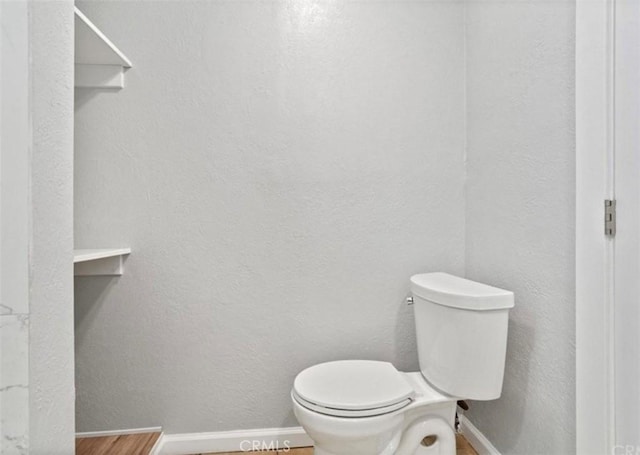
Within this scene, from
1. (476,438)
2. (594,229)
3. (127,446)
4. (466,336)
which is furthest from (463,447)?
(127,446)

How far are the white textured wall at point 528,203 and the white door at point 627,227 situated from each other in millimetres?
114

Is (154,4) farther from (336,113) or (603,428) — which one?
(603,428)

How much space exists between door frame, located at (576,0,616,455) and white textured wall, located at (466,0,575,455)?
1.5 inches

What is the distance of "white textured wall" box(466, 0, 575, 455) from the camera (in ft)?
3.58

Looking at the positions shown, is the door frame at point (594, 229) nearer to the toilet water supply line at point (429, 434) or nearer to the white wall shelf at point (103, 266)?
the toilet water supply line at point (429, 434)

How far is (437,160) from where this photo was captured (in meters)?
1.65

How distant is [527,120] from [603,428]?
93 centimetres

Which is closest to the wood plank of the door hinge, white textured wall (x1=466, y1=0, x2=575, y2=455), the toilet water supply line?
white textured wall (x1=466, y1=0, x2=575, y2=455)

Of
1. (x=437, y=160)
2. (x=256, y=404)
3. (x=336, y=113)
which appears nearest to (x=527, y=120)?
(x=437, y=160)

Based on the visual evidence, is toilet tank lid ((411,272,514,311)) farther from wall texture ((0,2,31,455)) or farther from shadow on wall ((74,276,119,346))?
shadow on wall ((74,276,119,346))

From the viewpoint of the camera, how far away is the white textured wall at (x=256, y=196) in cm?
151

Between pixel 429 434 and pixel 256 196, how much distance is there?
1109 millimetres

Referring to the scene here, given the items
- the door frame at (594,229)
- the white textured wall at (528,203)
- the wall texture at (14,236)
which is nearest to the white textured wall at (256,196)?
the white textured wall at (528,203)

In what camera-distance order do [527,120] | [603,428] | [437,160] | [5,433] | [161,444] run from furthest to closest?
[437,160]
[161,444]
[527,120]
[603,428]
[5,433]
